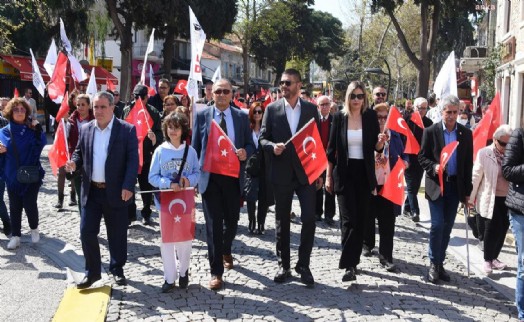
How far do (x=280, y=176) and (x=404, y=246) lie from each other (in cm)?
281

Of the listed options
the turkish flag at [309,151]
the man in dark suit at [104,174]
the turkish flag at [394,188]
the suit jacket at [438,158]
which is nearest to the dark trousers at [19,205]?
the man in dark suit at [104,174]

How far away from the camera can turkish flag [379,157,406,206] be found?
→ 685cm

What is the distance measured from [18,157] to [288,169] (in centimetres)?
359

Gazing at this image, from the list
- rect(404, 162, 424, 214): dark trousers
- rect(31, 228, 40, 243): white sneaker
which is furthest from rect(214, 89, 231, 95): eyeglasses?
rect(404, 162, 424, 214): dark trousers

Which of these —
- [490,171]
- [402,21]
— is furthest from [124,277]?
[402,21]

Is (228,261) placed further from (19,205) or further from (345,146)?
(19,205)

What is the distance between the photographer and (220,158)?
607cm

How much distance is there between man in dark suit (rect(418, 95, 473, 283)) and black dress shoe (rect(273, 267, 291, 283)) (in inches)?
60.1

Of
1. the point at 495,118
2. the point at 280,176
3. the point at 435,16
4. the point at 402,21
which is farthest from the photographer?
the point at 402,21

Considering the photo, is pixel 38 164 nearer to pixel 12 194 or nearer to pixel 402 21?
pixel 12 194

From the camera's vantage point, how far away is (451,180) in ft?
20.9

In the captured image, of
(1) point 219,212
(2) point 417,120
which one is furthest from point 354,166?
(2) point 417,120

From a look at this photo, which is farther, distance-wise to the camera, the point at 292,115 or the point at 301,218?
the point at 292,115

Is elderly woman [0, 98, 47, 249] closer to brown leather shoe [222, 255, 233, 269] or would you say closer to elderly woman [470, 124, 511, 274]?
brown leather shoe [222, 255, 233, 269]
